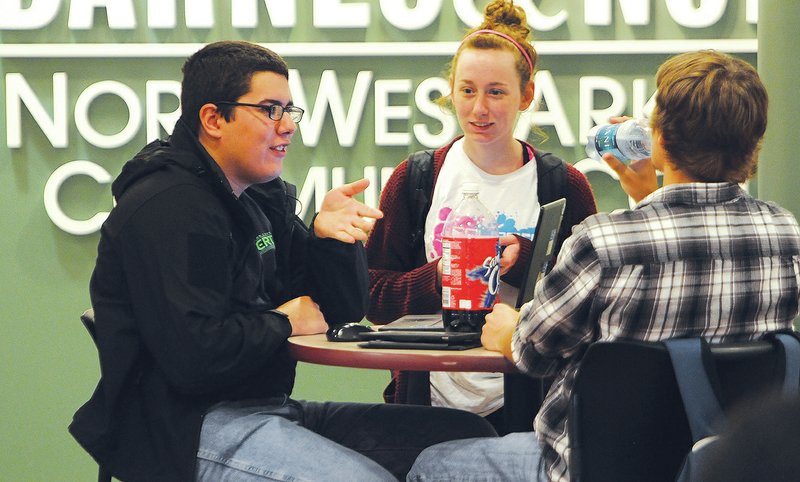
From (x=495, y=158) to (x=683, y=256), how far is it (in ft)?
4.28

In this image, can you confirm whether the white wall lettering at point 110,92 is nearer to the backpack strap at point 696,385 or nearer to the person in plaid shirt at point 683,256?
the person in plaid shirt at point 683,256

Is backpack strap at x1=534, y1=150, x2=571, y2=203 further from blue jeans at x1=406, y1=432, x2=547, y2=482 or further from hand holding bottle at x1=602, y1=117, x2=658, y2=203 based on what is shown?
blue jeans at x1=406, y1=432, x2=547, y2=482

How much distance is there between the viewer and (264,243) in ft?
7.61

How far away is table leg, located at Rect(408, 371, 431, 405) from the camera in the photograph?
2.74 m

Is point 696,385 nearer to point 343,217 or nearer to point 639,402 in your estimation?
point 639,402

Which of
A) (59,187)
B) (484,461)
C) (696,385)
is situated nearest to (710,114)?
(696,385)

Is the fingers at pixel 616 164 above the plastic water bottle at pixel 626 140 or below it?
below

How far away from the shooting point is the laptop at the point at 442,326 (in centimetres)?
207

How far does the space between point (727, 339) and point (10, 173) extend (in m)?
3.29

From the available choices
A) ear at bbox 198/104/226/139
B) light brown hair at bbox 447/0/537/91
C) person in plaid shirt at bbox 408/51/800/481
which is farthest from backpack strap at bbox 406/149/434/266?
person in plaid shirt at bbox 408/51/800/481

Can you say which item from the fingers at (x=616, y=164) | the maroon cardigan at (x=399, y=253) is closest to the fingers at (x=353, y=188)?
the maroon cardigan at (x=399, y=253)

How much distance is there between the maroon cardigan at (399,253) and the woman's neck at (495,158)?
10 cm

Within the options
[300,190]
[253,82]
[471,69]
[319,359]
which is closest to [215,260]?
[319,359]

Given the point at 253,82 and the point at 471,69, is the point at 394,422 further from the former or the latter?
the point at 471,69
